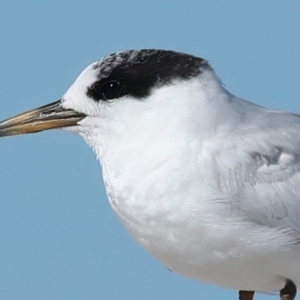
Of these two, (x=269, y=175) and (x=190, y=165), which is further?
(x=269, y=175)

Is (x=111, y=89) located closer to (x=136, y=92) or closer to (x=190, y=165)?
(x=136, y=92)

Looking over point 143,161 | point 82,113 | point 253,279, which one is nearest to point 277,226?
point 253,279

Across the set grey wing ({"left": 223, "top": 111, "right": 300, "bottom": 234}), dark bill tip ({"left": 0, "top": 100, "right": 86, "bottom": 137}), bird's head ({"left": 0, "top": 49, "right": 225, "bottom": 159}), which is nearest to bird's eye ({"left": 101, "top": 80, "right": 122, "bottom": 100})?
bird's head ({"left": 0, "top": 49, "right": 225, "bottom": 159})

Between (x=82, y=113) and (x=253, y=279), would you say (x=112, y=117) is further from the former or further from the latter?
(x=253, y=279)

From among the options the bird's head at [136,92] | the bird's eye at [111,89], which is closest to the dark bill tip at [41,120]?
the bird's head at [136,92]

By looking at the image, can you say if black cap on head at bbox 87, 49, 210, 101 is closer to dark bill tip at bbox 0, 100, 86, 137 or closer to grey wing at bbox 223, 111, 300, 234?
dark bill tip at bbox 0, 100, 86, 137

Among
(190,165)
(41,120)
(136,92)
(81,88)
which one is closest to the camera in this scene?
(190,165)

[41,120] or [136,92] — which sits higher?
[136,92]

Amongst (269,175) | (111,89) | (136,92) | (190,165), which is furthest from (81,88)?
(269,175)
